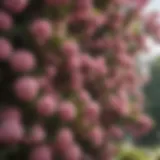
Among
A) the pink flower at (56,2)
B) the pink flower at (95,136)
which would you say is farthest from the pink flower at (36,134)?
the pink flower at (56,2)

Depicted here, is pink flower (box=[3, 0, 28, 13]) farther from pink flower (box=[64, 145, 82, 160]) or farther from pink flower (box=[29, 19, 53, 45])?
pink flower (box=[64, 145, 82, 160])

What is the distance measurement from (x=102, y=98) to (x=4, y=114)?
0.31 metres

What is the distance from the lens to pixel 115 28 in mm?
1011

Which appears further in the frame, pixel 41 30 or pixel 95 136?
pixel 95 136

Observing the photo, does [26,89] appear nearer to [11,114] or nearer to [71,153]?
[11,114]

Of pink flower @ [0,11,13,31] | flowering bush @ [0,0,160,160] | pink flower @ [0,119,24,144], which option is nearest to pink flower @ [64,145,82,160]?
flowering bush @ [0,0,160,160]

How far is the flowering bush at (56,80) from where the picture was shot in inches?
29.5

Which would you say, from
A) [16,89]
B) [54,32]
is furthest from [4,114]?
[54,32]

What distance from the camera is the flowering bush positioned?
749 millimetres

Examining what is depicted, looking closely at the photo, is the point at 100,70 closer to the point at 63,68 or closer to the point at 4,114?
the point at 63,68

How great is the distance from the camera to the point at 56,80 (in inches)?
32.6

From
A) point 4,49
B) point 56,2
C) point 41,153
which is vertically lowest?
point 41,153

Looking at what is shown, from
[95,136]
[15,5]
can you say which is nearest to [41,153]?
[95,136]

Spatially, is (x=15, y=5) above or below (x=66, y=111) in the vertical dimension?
above
